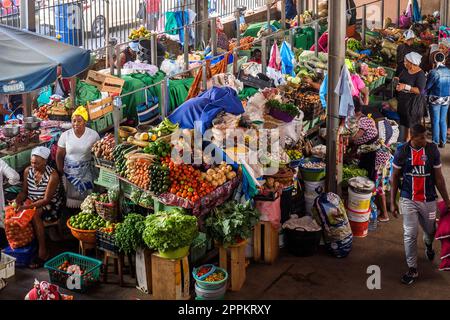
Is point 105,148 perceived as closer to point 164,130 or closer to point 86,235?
point 164,130

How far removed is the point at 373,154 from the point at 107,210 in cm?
358

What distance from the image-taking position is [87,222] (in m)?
8.01

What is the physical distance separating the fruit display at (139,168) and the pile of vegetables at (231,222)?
75 centimetres

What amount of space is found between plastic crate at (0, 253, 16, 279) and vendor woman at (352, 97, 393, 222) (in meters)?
4.50

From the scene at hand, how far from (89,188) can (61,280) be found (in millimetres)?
1325

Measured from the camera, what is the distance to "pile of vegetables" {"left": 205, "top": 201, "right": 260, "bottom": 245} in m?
7.55

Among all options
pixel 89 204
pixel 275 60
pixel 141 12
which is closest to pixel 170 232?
pixel 89 204

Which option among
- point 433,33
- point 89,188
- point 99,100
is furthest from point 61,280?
point 433,33

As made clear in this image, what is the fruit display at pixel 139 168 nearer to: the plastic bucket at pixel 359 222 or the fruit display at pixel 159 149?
the fruit display at pixel 159 149

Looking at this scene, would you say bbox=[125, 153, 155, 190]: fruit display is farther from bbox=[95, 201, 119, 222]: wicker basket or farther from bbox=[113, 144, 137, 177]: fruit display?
bbox=[95, 201, 119, 222]: wicker basket

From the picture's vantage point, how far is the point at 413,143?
7.54 metres

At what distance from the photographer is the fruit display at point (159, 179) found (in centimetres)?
753

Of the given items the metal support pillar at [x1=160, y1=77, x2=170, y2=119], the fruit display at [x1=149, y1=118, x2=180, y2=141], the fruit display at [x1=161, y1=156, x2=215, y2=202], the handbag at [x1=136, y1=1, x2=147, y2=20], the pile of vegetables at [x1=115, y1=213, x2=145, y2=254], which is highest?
the handbag at [x1=136, y1=1, x2=147, y2=20]

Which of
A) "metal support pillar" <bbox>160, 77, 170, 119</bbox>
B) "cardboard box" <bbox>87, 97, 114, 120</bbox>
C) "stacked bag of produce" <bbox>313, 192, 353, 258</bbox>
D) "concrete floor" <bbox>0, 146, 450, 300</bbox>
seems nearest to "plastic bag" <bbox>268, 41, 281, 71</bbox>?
"metal support pillar" <bbox>160, 77, 170, 119</bbox>
